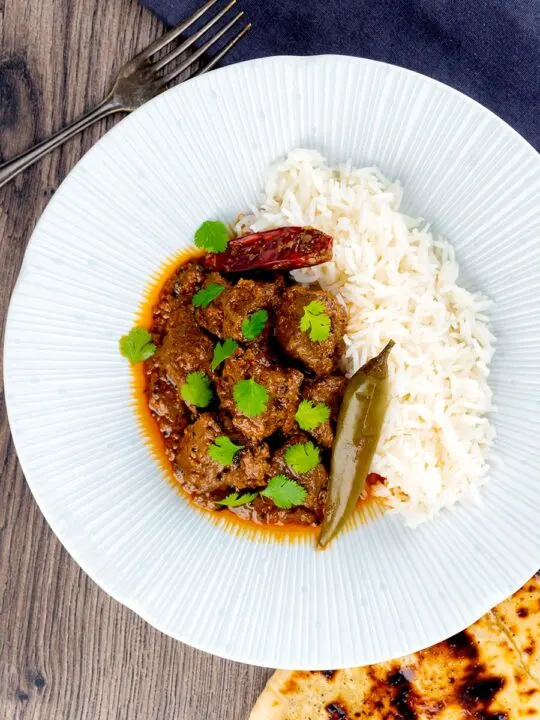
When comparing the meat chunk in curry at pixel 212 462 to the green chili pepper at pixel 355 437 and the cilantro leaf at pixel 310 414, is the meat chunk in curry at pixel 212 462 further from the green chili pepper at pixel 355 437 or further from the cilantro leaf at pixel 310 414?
the green chili pepper at pixel 355 437

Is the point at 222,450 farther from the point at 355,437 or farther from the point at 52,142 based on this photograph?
the point at 52,142

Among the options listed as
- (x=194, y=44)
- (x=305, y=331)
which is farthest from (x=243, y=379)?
(x=194, y=44)

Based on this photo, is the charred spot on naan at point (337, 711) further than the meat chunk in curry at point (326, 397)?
Yes

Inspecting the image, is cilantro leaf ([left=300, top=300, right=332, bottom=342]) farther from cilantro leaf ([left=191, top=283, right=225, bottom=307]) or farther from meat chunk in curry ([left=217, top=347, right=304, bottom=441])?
cilantro leaf ([left=191, top=283, right=225, bottom=307])

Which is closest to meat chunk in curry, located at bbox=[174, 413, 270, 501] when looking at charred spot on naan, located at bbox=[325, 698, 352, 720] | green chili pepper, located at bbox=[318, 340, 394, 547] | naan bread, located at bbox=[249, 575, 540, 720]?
green chili pepper, located at bbox=[318, 340, 394, 547]

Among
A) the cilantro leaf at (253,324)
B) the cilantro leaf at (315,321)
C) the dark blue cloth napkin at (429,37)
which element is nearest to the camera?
the cilantro leaf at (315,321)

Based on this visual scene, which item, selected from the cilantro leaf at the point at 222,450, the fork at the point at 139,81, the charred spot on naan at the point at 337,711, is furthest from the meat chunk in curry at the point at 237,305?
the charred spot on naan at the point at 337,711

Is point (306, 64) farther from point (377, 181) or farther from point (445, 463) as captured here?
point (445, 463)
